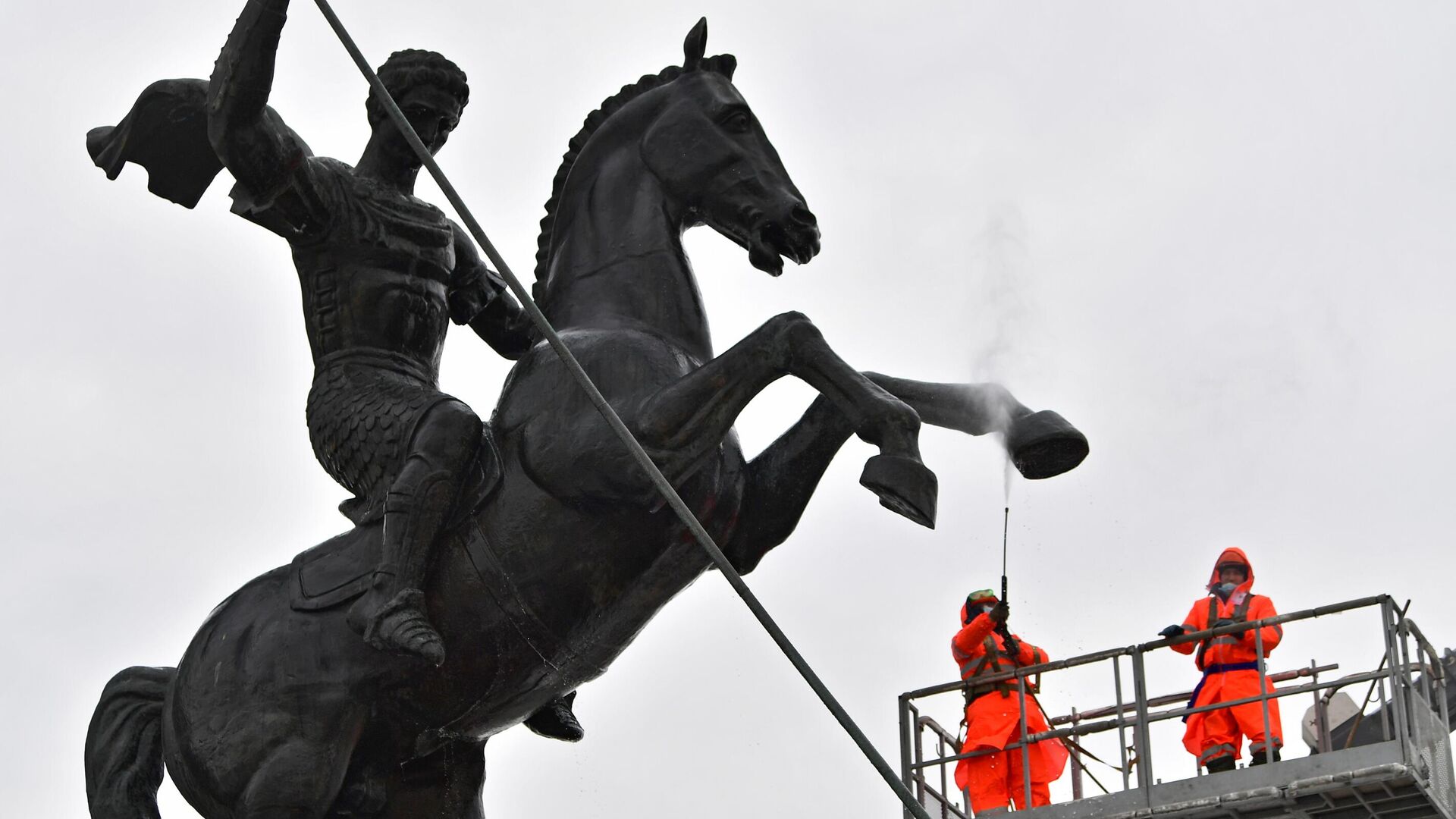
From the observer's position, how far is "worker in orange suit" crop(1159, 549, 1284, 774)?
52.3 ft

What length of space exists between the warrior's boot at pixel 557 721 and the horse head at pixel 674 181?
1.51 metres

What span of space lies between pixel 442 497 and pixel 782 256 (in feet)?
4.95

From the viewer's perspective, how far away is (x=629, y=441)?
905 cm

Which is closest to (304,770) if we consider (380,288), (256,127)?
(380,288)

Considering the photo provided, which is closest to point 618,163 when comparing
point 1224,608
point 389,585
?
point 389,585

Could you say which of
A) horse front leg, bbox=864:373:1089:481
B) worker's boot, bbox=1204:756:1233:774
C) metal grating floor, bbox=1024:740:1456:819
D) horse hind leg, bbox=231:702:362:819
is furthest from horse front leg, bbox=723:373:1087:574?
metal grating floor, bbox=1024:740:1456:819

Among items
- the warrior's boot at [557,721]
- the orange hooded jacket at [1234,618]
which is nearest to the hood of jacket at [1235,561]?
the orange hooded jacket at [1234,618]

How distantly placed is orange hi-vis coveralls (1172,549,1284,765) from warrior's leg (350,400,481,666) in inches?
288

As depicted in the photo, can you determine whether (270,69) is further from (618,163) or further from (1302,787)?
(1302,787)

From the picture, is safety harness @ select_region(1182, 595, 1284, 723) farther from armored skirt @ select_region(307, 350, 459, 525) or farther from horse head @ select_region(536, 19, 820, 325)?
armored skirt @ select_region(307, 350, 459, 525)

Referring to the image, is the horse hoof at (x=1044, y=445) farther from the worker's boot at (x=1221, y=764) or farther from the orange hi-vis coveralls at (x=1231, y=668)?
the worker's boot at (x=1221, y=764)

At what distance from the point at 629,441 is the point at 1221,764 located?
8.98 metres

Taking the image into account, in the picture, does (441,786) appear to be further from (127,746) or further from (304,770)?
(127,746)

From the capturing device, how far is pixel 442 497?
370 inches
